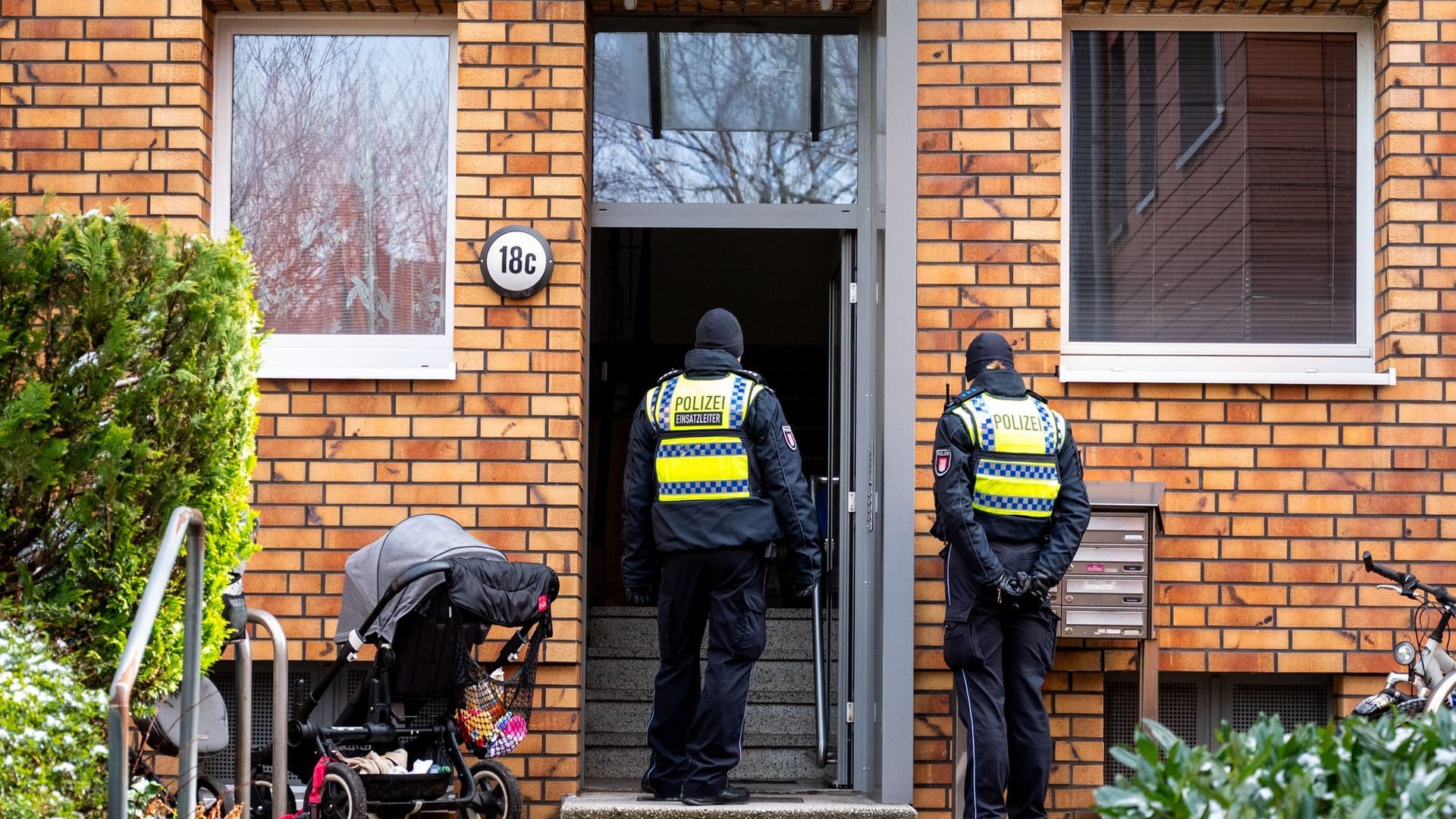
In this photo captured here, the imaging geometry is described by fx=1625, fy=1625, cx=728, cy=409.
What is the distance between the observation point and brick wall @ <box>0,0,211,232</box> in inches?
258

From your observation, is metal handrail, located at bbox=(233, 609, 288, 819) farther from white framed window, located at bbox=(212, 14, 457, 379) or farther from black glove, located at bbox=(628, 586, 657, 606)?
white framed window, located at bbox=(212, 14, 457, 379)

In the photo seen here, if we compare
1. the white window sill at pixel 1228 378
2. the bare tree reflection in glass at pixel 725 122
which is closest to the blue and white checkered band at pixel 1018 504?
the white window sill at pixel 1228 378

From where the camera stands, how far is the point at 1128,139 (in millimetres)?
6832

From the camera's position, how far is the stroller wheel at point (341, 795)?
526 centimetres

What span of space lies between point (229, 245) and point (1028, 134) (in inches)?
132

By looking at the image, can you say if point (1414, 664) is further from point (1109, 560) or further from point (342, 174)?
point (342, 174)

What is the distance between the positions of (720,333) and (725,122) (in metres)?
1.45

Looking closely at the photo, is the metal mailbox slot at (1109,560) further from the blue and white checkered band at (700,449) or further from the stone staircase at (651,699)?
the stone staircase at (651,699)

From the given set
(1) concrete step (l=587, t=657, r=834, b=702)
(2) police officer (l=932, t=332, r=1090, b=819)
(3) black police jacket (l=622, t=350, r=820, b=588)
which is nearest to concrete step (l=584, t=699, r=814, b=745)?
(1) concrete step (l=587, t=657, r=834, b=702)

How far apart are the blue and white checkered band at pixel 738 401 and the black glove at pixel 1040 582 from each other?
119 cm

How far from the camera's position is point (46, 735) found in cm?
378

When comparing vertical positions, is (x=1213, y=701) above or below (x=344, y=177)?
below

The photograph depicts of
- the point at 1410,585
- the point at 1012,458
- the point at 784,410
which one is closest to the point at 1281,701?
the point at 1410,585

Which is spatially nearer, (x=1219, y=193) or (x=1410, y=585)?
(x=1410, y=585)
